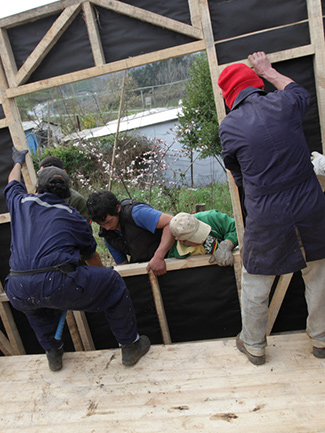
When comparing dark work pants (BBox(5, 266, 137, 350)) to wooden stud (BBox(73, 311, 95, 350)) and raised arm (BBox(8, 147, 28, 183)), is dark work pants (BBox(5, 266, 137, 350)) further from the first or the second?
raised arm (BBox(8, 147, 28, 183))

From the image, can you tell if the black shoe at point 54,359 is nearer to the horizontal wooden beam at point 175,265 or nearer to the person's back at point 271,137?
the horizontal wooden beam at point 175,265

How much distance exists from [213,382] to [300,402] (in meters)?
0.57

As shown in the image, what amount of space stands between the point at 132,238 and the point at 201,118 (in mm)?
4838

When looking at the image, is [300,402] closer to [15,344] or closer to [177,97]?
[15,344]

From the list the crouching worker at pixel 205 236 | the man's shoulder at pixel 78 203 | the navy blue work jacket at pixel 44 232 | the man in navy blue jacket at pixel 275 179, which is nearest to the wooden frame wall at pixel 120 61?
the crouching worker at pixel 205 236

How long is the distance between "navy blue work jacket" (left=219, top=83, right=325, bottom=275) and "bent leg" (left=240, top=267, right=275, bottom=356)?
189 millimetres

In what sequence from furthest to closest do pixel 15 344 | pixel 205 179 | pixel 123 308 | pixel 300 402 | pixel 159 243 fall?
pixel 205 179, pixel 15 344, pixel 159 243, pixel 123 308, pixel 300 402

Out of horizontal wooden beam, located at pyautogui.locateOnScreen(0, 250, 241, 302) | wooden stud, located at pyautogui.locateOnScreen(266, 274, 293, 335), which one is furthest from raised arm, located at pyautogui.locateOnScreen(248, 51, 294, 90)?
wooden stud, located at pyautogui.locateOnScreen(266, 274, 293, 335)

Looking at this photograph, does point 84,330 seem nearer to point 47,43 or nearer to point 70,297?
point 70,297

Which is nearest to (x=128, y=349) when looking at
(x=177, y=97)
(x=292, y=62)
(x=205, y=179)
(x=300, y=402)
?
(x=300, y=402)

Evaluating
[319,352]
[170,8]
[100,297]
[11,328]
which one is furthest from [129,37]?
[11,328]

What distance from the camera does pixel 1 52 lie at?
308 cm

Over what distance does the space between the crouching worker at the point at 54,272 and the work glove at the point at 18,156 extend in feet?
1.51

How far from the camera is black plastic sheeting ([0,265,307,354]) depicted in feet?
10.8
